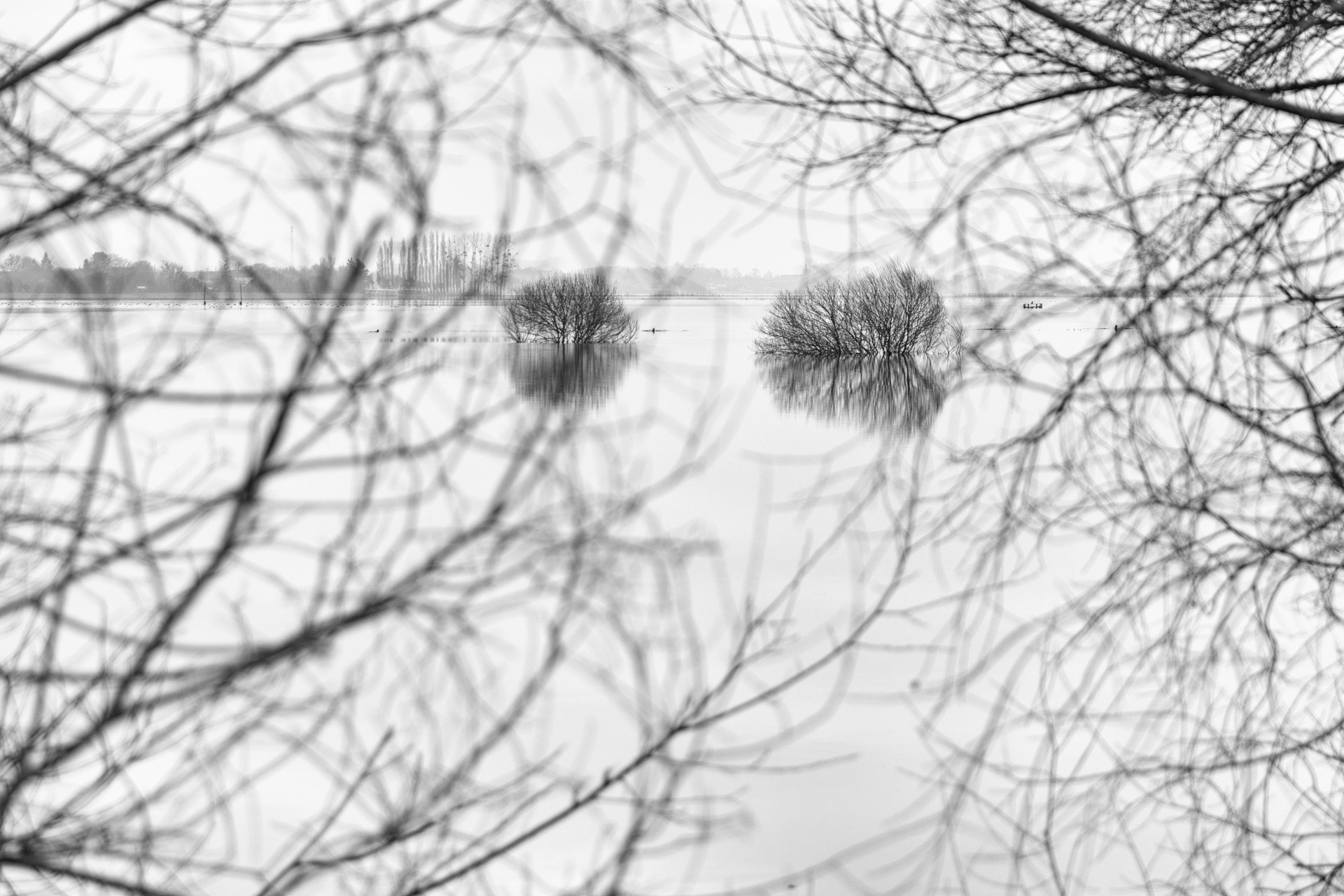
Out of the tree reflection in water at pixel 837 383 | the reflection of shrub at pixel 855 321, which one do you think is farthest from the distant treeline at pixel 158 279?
the reflection of shrub at pixel 855 321

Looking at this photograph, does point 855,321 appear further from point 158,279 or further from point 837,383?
point 158,279

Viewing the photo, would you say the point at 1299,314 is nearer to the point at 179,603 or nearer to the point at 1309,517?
the point at 1309,517

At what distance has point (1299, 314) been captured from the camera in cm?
365

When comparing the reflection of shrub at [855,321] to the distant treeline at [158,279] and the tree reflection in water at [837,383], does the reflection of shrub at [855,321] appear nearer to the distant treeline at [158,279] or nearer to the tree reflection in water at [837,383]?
the tree reflection in water at [837,383]

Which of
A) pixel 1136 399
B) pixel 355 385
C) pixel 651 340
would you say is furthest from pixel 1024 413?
pixel 355 385

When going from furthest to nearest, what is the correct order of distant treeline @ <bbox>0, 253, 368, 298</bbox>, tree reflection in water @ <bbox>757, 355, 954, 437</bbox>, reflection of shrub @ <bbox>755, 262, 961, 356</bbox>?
reflection of shrub @ <bbox>755, 262, 961, 356</bbox> → tree reflection in water @ <bbox>757, 355, 954, 437</bbox> → distant treeline @ <bbox>0, 253, 368, 298</bbox>

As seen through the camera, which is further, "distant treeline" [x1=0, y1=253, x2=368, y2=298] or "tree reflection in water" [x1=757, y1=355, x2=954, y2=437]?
"tree reflection in water" [x1=757, y1=355, x2=954, y2=437]

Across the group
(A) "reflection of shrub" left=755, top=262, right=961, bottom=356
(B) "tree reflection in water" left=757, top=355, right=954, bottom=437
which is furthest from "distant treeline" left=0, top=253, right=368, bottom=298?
(A) "reflection of shrub" left=755, top=262, right=961, bottom=356

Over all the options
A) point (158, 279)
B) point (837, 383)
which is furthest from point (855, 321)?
point (158, 279)

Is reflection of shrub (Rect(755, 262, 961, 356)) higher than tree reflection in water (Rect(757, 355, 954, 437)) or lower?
higher

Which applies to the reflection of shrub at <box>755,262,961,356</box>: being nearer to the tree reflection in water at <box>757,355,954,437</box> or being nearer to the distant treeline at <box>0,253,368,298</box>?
the tree reflection in water at <box>757,355,954,437</box>

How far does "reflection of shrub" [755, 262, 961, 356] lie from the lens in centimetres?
2377

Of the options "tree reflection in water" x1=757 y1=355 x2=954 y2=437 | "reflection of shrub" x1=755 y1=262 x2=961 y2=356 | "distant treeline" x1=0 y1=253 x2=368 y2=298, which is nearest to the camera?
"distant treeline" x1=0 y1=253 x2=368 y2=298

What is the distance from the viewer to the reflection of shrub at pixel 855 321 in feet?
78.0
